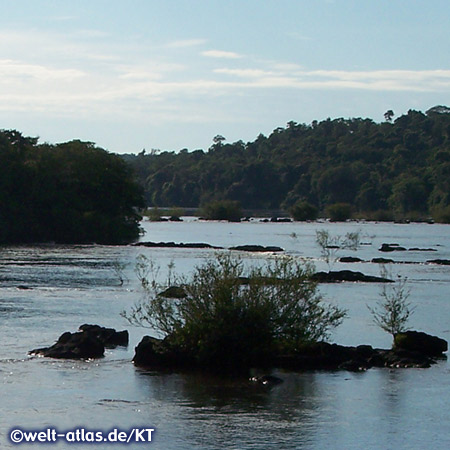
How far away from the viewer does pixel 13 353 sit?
103ft

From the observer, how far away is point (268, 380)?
27.0 meters

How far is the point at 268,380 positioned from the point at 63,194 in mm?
86593

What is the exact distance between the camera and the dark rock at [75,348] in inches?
1199

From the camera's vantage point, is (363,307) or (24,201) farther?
(24,201)

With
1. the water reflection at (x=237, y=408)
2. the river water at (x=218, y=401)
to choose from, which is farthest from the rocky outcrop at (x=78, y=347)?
the water reflection at (x=237, y=408)

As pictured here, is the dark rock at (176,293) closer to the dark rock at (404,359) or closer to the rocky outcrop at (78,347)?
the rocky outcrop at (78,347)

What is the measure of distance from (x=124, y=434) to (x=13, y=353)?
34.6 ft

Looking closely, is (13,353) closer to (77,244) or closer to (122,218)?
(77,244)

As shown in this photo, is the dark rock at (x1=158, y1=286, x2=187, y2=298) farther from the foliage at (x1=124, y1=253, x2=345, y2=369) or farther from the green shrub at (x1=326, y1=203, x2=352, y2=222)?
the green shrub at (x1=326, y1=203, x2=352, y2=222)

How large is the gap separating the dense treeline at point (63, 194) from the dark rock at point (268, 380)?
262 feet

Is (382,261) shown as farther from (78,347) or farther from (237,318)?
(237,318)

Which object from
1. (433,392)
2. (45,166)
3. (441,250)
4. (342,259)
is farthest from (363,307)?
(45,166)

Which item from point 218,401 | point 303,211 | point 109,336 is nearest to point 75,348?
point 109,336

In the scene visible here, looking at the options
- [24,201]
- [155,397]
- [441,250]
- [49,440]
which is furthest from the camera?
[24,201]
